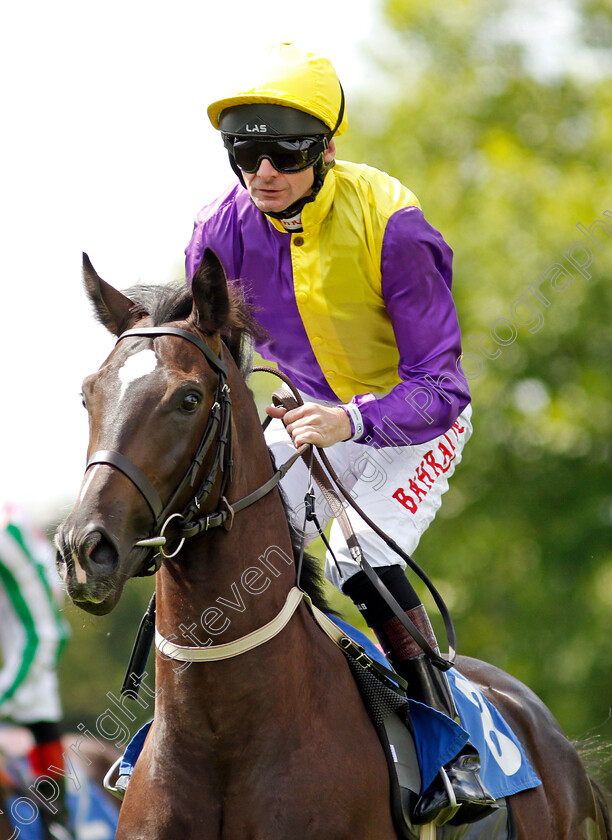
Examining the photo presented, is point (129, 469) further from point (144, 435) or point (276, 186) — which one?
point (276, 186)

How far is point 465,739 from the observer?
373 cm

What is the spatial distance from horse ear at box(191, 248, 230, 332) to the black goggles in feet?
2.58

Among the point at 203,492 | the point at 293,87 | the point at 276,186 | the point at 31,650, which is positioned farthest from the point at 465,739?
the point at 31,650

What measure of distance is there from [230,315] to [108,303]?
0.42m

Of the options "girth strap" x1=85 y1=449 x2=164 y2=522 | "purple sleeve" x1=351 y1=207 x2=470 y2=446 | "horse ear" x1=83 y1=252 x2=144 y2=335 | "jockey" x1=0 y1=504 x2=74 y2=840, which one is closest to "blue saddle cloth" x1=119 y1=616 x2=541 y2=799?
"purple sleeve" x1=351 y1=207 x2=470 y2=446

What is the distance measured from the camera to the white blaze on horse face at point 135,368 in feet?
A: 10.1

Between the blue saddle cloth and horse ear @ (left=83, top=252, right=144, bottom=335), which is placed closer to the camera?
horse ear @ (left=83, top=252, right=144, bottom=335)

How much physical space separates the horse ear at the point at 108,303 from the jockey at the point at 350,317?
539 millimetres

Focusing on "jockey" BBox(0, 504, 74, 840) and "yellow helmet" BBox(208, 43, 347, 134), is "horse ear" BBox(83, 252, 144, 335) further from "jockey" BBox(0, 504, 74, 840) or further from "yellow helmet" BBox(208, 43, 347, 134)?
"jockey" BBox(0, 504, 74, 840)

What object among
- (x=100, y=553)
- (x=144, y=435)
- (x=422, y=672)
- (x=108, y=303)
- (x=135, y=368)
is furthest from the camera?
(x=422, y=672)

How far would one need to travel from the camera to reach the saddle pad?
3.74 m

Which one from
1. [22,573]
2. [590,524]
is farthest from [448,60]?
[22,573]

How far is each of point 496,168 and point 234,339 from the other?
558 inches

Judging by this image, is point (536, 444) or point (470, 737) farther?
point (536, 444)
